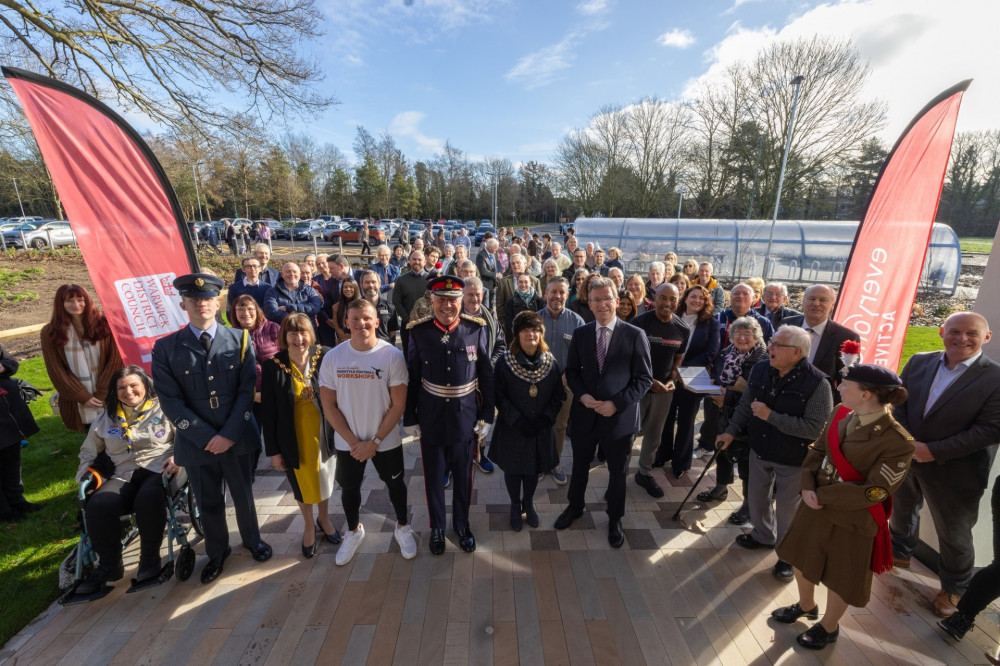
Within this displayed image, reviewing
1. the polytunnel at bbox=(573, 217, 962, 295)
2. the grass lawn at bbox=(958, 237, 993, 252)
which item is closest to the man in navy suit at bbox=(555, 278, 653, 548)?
the polytunnel at bbox=(573, 217, 962, 295)

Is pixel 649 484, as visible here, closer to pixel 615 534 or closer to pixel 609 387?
pixel 615 534

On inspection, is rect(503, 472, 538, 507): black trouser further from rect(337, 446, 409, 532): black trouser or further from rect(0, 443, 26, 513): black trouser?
rect(0, 443, 26, 513): black trouser

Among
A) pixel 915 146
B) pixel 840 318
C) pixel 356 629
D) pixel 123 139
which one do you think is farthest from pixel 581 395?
pixel 123 139

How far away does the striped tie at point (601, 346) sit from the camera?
332cm

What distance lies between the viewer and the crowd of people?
250 cm

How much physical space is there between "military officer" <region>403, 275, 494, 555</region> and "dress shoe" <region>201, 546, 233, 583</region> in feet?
5.01

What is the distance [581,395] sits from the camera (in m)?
3.36

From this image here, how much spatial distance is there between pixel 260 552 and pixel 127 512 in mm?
919

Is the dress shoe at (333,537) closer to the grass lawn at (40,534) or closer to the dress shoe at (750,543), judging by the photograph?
the grass lawn at (40,534)

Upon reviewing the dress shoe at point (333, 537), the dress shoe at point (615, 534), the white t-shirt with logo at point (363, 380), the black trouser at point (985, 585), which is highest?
the white t-shirt with logo at point (363, 380)

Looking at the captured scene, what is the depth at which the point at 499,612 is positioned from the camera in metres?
2.76

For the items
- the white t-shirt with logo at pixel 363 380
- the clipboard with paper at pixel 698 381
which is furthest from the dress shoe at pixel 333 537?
the clipboard with paper at pixel 698 381

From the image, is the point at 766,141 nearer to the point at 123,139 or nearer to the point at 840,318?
the point at 840,318

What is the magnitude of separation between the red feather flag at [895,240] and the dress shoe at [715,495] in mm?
2147
